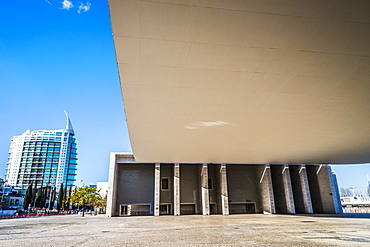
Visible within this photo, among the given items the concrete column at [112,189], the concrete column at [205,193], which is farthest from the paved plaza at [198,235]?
the concrete column at [205,193]

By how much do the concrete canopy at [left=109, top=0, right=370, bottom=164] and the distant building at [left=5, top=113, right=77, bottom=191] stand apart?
106051 mm

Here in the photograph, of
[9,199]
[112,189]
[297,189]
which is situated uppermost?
[112,189]

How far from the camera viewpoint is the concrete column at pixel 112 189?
93.5ft

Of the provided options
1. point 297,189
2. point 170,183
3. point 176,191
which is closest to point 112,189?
point 170,183

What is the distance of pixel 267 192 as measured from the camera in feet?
98.6

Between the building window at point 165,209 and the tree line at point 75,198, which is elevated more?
the tree line at point 75,198

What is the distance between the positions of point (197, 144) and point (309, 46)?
12.2 meters

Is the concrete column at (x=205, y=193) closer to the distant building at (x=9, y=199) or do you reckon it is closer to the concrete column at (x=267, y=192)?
the concrete column at (x=267, y=192)

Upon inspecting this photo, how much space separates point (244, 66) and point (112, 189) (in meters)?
26.1

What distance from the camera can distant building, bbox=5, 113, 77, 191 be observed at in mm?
100812

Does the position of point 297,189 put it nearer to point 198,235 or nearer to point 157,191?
point 157,191

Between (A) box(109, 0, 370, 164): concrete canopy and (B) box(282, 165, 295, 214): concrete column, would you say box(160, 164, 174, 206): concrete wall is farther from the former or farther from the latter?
(A) box(109, 0, 370, 164): concrete canopy

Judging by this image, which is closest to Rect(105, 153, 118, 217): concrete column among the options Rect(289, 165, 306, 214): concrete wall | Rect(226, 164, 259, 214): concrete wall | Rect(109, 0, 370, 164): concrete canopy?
Rect(226, 164, 259, 214): concrete wall

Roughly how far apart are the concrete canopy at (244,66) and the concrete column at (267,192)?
51.8 feet
